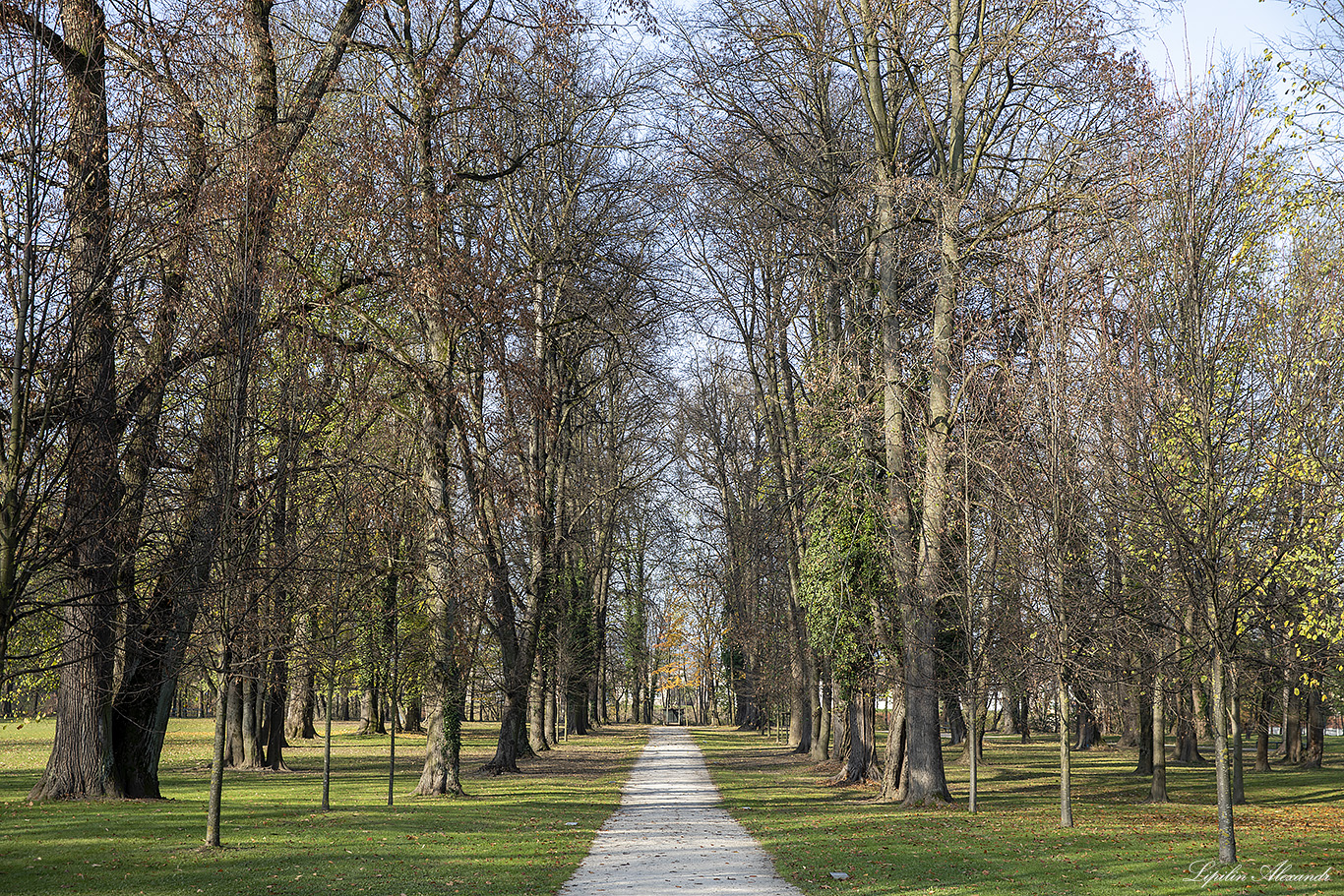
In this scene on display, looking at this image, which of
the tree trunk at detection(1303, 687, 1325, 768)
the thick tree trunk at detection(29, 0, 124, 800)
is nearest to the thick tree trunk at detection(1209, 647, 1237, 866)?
the thick tree trunk at detection(29, 0, 124, 800)

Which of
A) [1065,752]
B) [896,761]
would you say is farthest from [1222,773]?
[896,761]

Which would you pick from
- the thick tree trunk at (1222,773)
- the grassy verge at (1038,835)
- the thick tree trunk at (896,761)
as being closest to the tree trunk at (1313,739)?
the grassy verge at (1038,835)

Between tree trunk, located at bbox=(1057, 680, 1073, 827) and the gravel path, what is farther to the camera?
tree trunk, located at bbox=(1057, 680, 1073, 827)

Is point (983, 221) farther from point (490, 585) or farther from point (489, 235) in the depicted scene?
point (490, 585)

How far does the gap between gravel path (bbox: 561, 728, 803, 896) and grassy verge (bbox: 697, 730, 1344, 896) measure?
1.34 ft

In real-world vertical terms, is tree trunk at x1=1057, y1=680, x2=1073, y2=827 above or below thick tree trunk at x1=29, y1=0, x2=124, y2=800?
below

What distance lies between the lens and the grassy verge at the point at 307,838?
1030 centimetres

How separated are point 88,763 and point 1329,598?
1872 cm

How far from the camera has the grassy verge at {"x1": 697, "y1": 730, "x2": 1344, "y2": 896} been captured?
10500 mm

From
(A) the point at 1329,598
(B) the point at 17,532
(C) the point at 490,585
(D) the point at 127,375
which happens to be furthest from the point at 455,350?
(A) the point at 1329,598

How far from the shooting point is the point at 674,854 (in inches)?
496

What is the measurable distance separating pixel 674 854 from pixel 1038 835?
556 cm

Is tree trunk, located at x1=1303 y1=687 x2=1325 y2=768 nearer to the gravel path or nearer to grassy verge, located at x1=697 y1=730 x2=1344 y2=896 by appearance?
A: grassy verge, located at x1=697 y1=730 x2=1344 y2=896

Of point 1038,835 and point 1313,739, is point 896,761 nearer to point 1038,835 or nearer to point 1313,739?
point 1038,835
